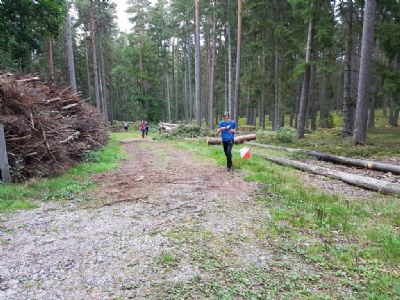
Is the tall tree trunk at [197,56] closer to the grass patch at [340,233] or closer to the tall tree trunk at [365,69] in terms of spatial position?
the tall tree trunk at [365,69]

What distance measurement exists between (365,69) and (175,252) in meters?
13.4

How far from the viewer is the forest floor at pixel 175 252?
3.36 meters

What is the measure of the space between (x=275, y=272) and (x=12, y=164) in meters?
7.79

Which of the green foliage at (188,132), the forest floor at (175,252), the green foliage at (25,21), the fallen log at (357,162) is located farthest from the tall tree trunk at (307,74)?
the green foliage at (25,21)

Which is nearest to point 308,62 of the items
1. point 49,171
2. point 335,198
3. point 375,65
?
point 375,65

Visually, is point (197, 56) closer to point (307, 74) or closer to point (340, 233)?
point (307, 74)

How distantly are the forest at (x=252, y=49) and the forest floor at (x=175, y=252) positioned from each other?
10064 mm

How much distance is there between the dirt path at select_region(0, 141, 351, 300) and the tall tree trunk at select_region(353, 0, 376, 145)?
9.68 meters

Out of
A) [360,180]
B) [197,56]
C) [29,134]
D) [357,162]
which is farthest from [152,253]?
[197,56]

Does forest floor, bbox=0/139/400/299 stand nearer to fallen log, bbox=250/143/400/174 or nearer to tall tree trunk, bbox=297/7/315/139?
fallen log, bbox=250/143/400/174

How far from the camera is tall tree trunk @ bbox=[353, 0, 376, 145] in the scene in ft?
43.5

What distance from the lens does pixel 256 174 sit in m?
9.23

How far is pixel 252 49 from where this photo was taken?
79.6 feet

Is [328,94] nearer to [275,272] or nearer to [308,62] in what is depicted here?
[308,62]
